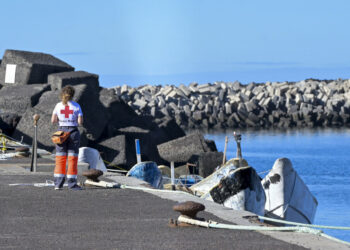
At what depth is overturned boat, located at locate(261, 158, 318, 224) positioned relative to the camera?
630 inches

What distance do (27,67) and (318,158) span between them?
923 inches

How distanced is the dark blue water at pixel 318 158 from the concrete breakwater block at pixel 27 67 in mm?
9480

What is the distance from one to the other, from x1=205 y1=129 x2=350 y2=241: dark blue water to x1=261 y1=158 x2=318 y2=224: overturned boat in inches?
149

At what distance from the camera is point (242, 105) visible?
6631 cm

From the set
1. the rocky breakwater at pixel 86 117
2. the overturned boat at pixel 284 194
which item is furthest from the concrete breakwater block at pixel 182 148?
the overturned boat at pixel 284 194

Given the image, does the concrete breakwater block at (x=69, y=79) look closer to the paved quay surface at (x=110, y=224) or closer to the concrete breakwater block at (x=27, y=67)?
the concrete breakwater block at (x=27, y=67)

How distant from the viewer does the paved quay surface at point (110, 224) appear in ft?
23.3

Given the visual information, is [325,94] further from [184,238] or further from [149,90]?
[184,238]

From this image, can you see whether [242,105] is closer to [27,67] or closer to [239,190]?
[27,67]

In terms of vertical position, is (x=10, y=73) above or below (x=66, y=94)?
above

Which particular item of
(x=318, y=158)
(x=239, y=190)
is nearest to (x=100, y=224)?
(x=239, y=190)

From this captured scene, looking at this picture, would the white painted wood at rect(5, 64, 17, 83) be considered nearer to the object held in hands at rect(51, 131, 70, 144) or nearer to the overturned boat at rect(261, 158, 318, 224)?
the overturned boat at rect(261, 158, 318, 224)

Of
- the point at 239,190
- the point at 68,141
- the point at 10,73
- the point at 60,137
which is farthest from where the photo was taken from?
the point at 10,73

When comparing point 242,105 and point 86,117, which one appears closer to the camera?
point 86,117
